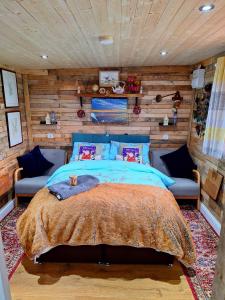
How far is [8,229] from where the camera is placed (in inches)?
120

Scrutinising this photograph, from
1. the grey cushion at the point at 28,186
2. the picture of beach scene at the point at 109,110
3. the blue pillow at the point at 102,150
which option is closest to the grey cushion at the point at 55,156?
the blue pillow at the point at 102,150

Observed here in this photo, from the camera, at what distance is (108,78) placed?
411 centimetres

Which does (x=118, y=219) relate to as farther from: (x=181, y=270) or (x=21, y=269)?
(x=21, y=269)

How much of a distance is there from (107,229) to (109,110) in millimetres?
2581

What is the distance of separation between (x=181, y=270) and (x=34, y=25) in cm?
274

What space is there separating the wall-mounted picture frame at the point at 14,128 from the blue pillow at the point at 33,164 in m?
0.30

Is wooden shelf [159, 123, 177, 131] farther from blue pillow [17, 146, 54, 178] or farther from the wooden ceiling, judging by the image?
blue pillow [17, 146, 54, 178]

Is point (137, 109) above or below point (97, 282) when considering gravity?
above

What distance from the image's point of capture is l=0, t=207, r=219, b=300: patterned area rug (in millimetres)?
2138

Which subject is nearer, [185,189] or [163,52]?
[163,52]

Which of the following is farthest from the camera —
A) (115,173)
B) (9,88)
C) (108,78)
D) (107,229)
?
(108,78)

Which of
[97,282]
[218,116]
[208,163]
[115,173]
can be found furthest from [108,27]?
[208,163]

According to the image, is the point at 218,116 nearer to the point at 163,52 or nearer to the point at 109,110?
the point at 163,52

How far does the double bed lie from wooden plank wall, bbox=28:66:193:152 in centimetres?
208
